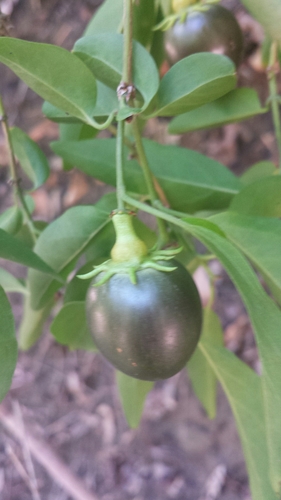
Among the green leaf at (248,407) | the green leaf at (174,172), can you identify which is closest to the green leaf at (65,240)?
the green leaf at (174,172)

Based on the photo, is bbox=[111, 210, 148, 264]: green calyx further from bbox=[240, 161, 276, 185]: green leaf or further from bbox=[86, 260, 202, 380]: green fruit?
bbox=[240, 161, 276, 185]: green leaf

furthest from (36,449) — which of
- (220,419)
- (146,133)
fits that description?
(146,133)

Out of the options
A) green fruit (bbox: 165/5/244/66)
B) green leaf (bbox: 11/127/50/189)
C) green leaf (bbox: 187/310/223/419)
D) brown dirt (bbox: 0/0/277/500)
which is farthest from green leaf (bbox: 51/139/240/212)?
brown dirt (bbox: 0/0/277/500)

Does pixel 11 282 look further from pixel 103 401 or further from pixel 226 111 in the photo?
pixel 103 401

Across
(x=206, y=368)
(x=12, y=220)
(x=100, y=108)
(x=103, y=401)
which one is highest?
(x=100, y=108)

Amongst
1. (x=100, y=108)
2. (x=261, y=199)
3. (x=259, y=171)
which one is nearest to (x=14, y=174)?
(x=100, y=108)

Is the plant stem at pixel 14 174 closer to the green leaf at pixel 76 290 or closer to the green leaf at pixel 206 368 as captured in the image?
the green leaf at pixel 76 290
